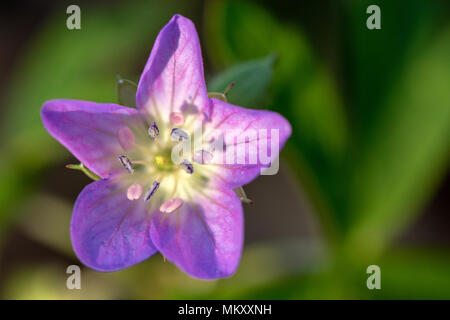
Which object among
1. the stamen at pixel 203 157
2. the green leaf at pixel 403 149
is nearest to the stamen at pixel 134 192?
the stamen at pixel 203 157

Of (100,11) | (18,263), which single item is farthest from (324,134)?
(18,263)

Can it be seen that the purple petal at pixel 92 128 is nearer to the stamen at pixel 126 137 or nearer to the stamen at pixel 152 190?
the stamen at pixel 126 137

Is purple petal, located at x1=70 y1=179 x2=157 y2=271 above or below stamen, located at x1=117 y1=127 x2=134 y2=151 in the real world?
below

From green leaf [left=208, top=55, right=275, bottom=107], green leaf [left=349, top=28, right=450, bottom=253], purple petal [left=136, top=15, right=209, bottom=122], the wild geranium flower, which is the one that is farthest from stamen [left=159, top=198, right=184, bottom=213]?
green leaf [left=349, top=28, right=450, bottom=253]

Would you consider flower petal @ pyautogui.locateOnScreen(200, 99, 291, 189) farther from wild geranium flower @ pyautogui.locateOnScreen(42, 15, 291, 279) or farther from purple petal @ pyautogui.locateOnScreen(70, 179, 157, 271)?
purple petal @ pyautogui.locateOnScreen(70, 179, 157, 271)

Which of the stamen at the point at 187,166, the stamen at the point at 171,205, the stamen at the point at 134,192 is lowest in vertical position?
the stamen at the point at 171,205
